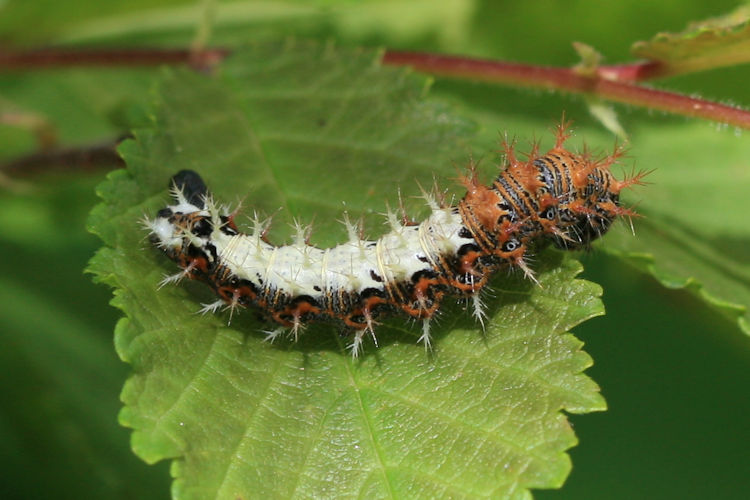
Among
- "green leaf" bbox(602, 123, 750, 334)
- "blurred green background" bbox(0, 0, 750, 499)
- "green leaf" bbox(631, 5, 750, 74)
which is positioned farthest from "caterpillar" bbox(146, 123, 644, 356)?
"blurred green background" bbox(0, 0, 750, 499)

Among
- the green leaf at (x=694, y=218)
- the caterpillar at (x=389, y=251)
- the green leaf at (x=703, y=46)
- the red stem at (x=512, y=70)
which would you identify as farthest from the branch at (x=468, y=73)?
the green leaf at (x=694, y=218)

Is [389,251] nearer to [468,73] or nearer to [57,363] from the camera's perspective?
[468,73]

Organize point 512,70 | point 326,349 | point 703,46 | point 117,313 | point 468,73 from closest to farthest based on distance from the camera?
point 326,349, point 703,46, point 512,70, point 468,73, point 117,313

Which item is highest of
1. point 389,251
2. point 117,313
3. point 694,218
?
point 117,313

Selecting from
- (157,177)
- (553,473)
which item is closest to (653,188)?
(553,473)

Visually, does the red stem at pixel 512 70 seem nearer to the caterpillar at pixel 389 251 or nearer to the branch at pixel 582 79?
the branch at pixel 582 79

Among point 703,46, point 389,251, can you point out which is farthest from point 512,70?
point 389,251
